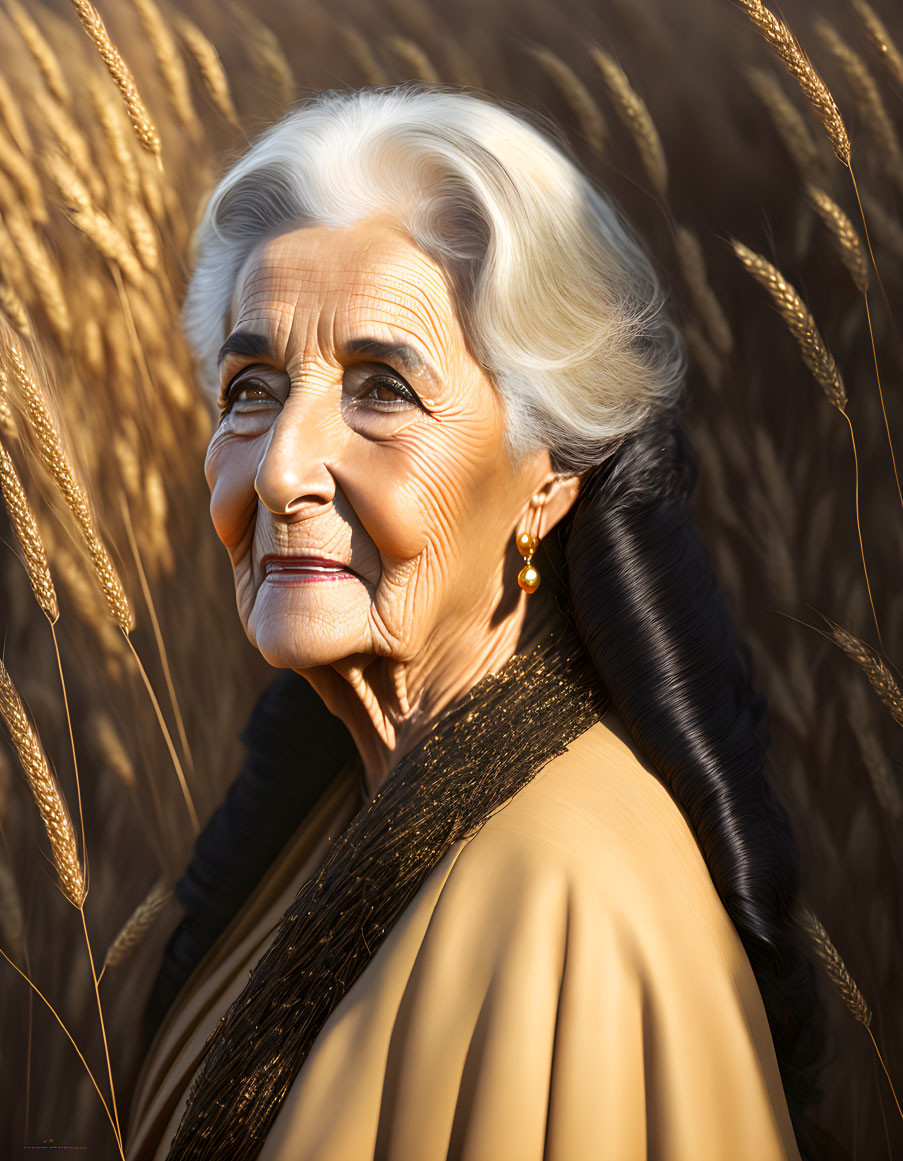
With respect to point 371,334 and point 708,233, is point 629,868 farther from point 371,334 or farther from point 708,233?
point 708,233

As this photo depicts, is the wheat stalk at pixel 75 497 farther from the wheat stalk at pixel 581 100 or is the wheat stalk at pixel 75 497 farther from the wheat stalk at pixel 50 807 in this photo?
the wheat stalk at pixel 581 100

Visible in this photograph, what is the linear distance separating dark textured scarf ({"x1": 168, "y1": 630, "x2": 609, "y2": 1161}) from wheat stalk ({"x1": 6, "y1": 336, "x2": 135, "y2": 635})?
1.79 ft

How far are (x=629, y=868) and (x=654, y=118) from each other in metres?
1.34

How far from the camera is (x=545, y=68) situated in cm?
177

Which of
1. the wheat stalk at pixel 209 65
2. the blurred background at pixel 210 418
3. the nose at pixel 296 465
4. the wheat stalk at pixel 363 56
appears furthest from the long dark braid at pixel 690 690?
the wheat stalk at pixel 209 65

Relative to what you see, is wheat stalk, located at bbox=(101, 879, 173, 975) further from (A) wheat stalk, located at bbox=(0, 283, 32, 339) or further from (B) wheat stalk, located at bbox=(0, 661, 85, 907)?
(A) wheat stalk, located at bbox=(0, 283, 32, 339)

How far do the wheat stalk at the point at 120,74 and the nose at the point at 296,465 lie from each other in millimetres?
763

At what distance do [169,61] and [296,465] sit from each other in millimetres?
1100

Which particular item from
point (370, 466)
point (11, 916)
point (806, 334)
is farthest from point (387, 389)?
point (11, 916)

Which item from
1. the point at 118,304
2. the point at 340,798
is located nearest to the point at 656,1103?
the point at 340,798

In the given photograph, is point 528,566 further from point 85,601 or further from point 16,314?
point 16,314

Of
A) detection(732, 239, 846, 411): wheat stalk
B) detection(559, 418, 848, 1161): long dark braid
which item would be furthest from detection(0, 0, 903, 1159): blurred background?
detection(559, 418, 848, 1161): long dark braid

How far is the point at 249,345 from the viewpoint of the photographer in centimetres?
137

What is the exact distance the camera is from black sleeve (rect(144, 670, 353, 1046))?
1735mm
